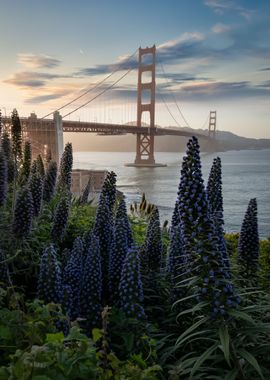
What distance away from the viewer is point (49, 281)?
2656 mm

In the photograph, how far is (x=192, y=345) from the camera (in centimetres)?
282

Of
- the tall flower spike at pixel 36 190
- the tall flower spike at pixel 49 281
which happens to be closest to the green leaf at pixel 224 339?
the tall flower spike at pixel 49 281

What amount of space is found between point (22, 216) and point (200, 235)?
180 centimetres

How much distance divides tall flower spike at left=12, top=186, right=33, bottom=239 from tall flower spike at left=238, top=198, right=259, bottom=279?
1909mm

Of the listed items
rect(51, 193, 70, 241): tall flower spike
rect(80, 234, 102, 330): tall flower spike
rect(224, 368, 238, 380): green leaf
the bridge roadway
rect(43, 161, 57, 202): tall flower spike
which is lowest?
rect(224, 368, 238, 380): green leaf

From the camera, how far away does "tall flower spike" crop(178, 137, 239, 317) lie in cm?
241

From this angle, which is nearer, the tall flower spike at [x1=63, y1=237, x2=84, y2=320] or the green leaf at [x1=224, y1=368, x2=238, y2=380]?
the green leaf at [x1=224, y1=368, x2=238, y2=380]

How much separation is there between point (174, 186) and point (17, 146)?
180 feet

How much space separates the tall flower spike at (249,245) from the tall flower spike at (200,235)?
1.55 meters

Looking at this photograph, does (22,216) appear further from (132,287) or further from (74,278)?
(132,287)

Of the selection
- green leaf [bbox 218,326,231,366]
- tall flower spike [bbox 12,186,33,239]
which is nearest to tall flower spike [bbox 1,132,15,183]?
tall flower spike [bbox 12,186,33,239]

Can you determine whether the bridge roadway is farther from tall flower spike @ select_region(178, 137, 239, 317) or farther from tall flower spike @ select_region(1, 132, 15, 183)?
tall flower spike @ select_region(178, 137, 239, 317)

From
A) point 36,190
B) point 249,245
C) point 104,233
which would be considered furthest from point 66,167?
point 249,245

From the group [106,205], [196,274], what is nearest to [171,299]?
[196,274]
